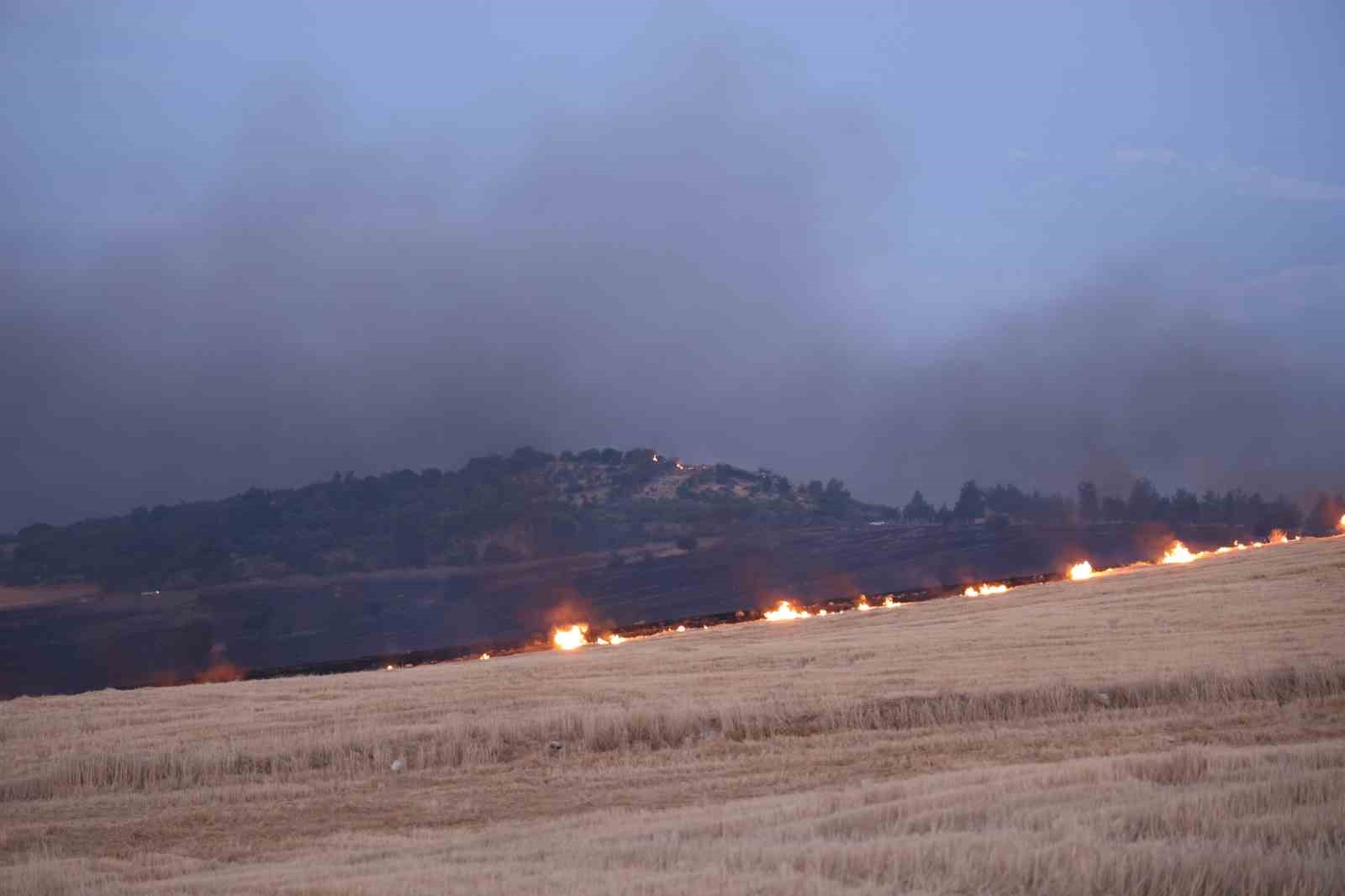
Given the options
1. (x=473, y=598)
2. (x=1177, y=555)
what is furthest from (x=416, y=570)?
(x=1177, y=555)

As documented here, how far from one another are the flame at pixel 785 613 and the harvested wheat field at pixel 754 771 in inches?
854

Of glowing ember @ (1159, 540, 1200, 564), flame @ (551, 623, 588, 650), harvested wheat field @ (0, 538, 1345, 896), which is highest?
glowing ember @ (1159, 540, 1200, 564)

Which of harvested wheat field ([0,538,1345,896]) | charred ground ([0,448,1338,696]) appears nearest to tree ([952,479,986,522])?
charred ground ([0,448,1338,696])

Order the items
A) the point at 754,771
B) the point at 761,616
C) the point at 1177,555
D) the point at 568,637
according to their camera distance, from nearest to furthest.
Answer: the point at 754,771 → the point at 568,637 → the point at 761,616 → the point at 1177,555

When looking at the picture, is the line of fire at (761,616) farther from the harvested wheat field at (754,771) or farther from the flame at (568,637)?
the harvested wheat field at (754,771)

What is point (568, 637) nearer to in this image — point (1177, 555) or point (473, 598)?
point (473, 598)

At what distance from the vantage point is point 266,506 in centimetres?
10462

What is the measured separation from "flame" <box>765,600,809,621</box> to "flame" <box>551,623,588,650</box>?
31.8ft

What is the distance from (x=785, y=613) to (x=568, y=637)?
11.8 metres

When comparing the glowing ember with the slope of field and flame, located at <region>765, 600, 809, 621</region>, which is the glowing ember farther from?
flame, located at <region>765, 600, 809, 621</region>

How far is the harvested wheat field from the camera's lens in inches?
348

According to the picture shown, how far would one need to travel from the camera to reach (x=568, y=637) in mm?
58375

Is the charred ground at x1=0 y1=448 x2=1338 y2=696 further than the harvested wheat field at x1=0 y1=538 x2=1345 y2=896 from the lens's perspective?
Yes

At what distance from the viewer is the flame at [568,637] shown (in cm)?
5608
